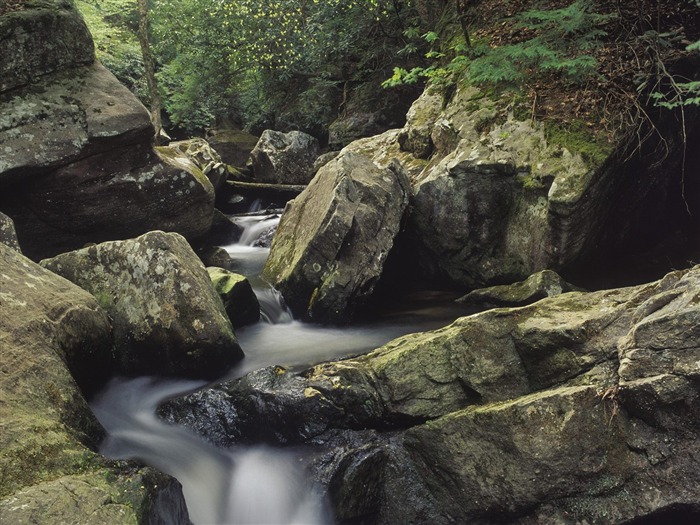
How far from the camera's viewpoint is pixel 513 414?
3578mm

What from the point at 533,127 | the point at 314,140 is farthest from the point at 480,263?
the point at 314,140

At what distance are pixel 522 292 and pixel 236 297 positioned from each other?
3724mm

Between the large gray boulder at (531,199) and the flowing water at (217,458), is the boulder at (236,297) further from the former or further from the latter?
the large gray boulder at (531,199)

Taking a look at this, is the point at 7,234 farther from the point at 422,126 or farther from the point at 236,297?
the point at 422,126

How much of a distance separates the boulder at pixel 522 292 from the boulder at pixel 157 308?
3402 millimetres

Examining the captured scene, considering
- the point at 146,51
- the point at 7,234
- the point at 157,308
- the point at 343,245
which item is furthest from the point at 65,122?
the point at 146,51

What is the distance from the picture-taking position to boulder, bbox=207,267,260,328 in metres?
6.59

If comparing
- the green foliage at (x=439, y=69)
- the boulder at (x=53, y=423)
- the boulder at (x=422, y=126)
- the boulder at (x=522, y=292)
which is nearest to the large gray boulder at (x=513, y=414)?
the boulder at (x=53, y=423)

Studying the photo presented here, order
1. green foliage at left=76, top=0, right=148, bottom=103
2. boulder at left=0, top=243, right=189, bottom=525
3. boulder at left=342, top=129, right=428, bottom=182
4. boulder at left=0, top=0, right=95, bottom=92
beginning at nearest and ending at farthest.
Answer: boulder at left=0, top=243, right=189, bottom=525, boulder at left=0, top=0, right=95, bottom=92, boulder at left=342, top=129, right=428, bottom=182, green foliage at left=76, top=0, right=148, bottom=103

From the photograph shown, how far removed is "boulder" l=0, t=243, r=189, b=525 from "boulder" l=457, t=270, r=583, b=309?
4.54 meters

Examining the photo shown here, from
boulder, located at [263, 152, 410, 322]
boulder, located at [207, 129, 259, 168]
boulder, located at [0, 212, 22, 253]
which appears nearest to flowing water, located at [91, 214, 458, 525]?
boulder, located at [263, 152, 410, 322]

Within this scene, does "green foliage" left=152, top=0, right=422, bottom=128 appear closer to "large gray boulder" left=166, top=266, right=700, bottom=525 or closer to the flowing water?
the flowing water

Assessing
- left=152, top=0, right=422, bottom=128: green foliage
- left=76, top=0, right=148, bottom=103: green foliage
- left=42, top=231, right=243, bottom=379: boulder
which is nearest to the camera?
left=42, top=231, right=243, bottom=379: boulder

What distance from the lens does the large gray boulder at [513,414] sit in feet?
10.5
